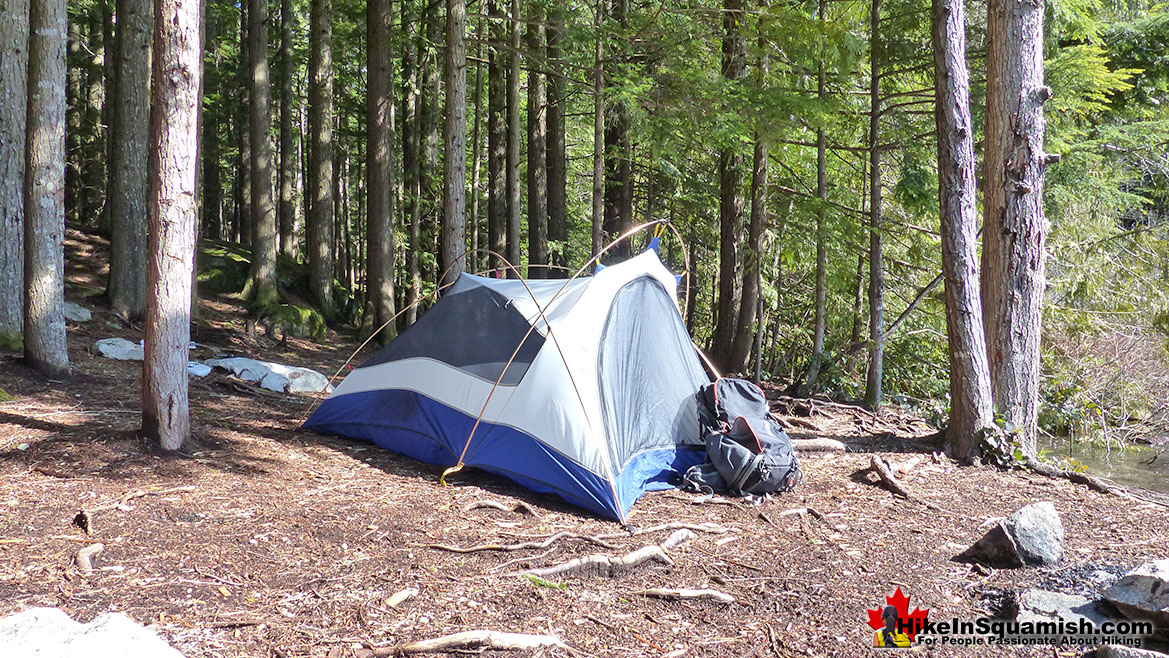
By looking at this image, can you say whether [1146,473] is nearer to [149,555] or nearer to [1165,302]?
[1165,302]

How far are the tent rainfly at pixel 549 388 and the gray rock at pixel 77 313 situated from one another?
5251mm

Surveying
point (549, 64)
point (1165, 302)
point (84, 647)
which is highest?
point (549, 64)

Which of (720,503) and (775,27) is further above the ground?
(775,27)

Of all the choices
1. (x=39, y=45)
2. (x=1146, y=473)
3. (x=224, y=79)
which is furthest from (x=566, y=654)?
(x=224, y=79)

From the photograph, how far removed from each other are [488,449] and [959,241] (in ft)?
14.9

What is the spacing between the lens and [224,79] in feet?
65.0

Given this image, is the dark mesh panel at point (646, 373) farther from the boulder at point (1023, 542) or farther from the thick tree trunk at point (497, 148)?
the thick tree trunk at point (497, 148)

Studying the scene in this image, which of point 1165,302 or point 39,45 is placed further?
point 1165,302

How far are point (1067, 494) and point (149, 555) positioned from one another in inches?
249

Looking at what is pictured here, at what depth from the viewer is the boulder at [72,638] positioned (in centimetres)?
259

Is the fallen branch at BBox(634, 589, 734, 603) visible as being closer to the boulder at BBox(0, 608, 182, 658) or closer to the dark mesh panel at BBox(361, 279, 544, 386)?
the boulder at BBox(0, 608, 182, 658)

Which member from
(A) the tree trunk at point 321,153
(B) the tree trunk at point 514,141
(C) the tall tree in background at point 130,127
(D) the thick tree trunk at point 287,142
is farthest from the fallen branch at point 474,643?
(D) the thick tree trunk at point 287,142

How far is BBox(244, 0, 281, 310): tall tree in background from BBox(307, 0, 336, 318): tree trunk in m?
0.85

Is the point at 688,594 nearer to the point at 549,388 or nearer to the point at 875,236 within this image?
the point at 549,388
